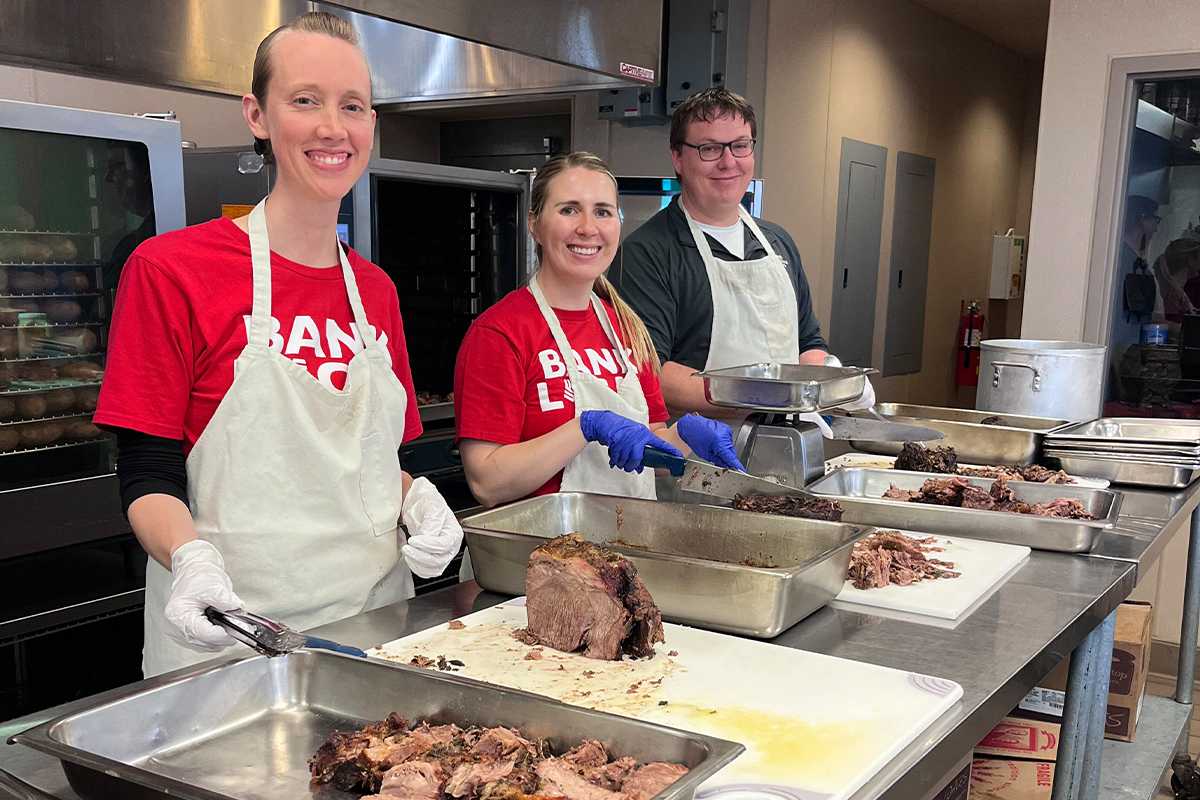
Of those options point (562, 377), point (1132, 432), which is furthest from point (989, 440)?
point (562, 377)

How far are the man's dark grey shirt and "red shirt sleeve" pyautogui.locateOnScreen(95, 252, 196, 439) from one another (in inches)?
58.3

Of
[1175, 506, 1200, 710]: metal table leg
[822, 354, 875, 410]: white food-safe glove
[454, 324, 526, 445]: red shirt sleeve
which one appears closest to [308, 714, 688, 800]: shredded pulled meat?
[454, 324, 526, 445]: red shirt sleeve

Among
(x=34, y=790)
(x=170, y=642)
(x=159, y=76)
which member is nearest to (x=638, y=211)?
(x=159, y=76)

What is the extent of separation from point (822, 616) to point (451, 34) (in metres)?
1.34

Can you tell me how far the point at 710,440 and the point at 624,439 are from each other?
0.29 meters

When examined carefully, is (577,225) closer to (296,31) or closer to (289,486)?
(296,31)

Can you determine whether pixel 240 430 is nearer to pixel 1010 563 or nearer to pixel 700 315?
pixel 1010 563

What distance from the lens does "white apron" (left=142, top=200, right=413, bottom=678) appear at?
1671 millimetres

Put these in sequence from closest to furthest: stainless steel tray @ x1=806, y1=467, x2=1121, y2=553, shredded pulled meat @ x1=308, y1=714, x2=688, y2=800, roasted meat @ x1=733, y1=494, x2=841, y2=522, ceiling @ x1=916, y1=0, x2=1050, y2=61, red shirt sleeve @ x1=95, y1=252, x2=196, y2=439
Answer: shredded pulled meat @ x1=308, y1=714, x2=688, y2=800 → red shirt sleeve @ x1=95, y1=252, x2=196, y2=439 → roasted meat @ x1=733, y1=494, x2=841, y2=522 → stainless steel tray @ x1=806, y1=467, x2=1121, y2=553 → ceiling @ x1=916, y1=0, x2=1050, y2=61

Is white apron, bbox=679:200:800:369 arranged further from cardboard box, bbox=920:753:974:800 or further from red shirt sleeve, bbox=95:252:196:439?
red shirt sleeve, bbox=95:252:196:439

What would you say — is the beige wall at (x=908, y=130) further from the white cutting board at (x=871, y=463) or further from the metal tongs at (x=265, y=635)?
the metal tongs at (x=265, y=635)

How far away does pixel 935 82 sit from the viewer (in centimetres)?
796

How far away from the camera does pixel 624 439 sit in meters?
1.99

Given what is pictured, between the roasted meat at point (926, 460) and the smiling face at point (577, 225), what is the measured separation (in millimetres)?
1005
